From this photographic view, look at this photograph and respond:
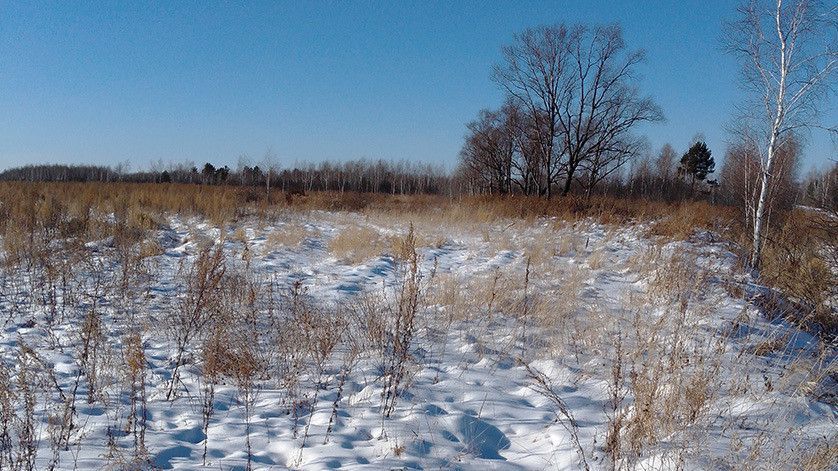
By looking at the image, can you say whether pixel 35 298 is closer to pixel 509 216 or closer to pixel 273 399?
pixel 273 399

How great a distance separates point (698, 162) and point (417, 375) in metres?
48.6

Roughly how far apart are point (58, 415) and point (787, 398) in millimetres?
4532

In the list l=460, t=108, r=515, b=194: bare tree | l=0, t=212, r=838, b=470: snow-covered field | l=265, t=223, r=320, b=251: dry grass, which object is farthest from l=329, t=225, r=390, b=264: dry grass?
l=460, t=108, r=515, b=194: bare tree

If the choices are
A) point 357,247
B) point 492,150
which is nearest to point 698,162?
point 492,150

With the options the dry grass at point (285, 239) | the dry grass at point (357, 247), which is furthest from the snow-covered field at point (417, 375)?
the dry grass at point (285, 239)

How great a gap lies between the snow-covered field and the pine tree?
137 feet

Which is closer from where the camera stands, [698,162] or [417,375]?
[417,375]

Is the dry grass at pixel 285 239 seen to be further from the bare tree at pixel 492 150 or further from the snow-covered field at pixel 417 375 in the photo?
the bare tree at pixel 492 150

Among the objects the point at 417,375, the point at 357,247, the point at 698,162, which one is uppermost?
the point at 698,162

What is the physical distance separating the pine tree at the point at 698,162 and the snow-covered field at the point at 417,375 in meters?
41.7

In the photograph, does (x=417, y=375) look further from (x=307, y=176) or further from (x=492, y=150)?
(x=307, y=176)

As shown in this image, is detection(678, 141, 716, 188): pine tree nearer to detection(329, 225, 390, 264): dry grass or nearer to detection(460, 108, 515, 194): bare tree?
detection(460, 108, 515, 194): bare tree

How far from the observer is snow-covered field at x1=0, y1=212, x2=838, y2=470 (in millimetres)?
2537

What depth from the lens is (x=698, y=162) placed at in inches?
1734
